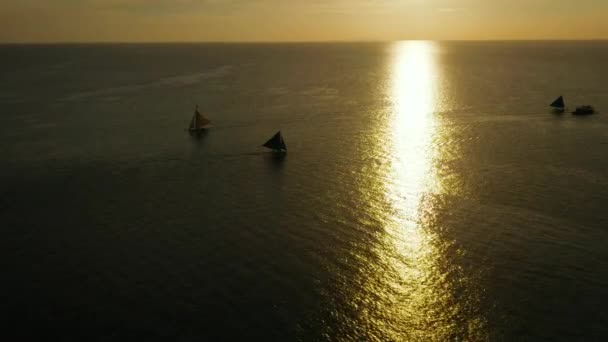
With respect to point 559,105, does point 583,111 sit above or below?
below

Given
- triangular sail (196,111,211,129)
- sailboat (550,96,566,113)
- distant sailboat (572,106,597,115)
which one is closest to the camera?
triangular sail (196,111,211,129)

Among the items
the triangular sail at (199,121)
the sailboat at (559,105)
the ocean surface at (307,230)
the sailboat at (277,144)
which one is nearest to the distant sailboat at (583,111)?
the sailboat at (559,105)

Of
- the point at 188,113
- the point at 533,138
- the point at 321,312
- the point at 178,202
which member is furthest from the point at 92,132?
the point at 533,138

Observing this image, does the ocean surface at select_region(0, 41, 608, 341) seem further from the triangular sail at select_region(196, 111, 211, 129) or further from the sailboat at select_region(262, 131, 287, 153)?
the triangular sail at select_region(196, 111, 211, 129)

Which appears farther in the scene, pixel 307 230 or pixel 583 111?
pixel 583 111

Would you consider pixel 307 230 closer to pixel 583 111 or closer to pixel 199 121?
pixel 199 121

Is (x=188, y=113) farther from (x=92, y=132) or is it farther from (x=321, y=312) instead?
(x=321, y=312)

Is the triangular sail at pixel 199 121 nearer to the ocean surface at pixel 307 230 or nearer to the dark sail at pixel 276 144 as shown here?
the ocean surface at pixel 307 230

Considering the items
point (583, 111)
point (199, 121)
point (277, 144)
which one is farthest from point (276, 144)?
point (583, 111)

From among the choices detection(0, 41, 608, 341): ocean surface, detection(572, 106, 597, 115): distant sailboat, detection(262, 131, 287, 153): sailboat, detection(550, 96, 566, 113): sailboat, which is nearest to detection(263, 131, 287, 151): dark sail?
detection(262, 131, 287, 153): sailboat
